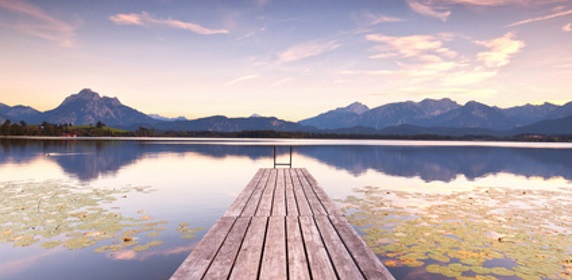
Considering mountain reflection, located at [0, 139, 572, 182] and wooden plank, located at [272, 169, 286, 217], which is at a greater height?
wooden plank, located at [272, 169, 286, 217]

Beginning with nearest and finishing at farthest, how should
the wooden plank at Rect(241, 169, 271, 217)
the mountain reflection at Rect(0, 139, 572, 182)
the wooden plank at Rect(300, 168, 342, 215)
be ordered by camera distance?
the wooden plank at Rect(241, 169, 271, 217), the wooden plank at Rect(300, 168, 342, 215), the mountain reflection at Rect(0, 139, 572, 182)

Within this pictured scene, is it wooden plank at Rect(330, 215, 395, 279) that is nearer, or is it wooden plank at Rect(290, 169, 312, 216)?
wooden plank at Rect(330, 215, 395, 279)

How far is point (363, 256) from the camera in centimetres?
717

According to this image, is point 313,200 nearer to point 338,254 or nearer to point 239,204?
point 239,204

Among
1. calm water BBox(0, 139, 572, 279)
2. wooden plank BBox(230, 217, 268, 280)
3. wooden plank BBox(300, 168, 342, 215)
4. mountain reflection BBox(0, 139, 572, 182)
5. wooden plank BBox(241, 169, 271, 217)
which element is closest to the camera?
wooden plank BBox(230, 217, 268, 280)

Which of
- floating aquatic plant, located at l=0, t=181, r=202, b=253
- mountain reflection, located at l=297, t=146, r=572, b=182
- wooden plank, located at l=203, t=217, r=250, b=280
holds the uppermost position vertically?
wooden plank, located at l=203, t=217, r=250, b=280

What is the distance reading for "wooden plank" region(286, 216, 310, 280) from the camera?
6.25 metres

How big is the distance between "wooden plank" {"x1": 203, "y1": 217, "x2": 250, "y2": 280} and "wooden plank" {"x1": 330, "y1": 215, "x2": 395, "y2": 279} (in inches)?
101

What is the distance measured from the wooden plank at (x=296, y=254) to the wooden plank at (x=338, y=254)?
597mm

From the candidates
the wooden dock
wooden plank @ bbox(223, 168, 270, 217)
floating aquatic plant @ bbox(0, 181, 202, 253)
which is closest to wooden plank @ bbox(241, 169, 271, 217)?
the wooden dock

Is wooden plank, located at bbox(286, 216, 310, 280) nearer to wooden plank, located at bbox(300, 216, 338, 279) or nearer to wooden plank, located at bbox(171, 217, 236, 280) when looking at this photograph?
wooden plank, located at bbox(300, 216, 338, 279)

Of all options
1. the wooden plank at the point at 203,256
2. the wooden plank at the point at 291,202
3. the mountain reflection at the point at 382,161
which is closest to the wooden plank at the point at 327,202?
the wooden plank at the point at 291,202

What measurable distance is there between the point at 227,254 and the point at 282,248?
1252 millimetres

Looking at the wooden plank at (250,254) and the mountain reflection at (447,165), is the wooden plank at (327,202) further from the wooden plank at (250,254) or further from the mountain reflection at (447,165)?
the mountain reflection at (447,165)
